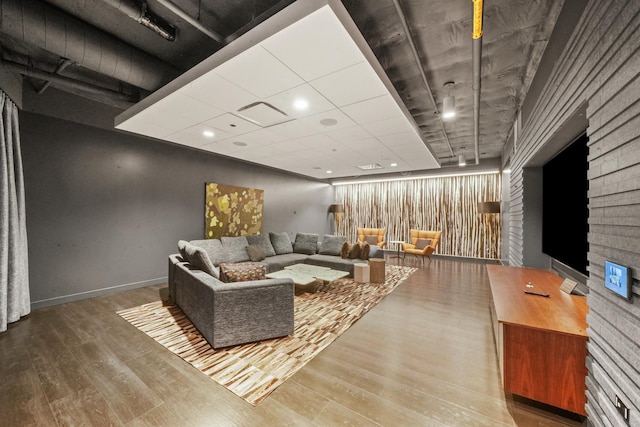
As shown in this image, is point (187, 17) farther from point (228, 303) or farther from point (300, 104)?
→ point (228, 303)

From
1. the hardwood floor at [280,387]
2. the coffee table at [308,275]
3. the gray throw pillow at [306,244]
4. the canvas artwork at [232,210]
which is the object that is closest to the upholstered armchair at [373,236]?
the gray throw pillow at [306,244]

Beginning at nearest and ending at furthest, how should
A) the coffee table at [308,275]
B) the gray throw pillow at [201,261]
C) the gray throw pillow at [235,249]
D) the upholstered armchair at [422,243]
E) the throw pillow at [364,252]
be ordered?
1. the gray throw pillow at [201,261]
2. the coffee table at [308,275]
3. the gray throw pillow at [235,249]
4. the throw pillow at [364,252]
5. the upholstered armchair at [422,243]

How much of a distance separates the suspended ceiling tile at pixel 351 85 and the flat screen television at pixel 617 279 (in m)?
2.10

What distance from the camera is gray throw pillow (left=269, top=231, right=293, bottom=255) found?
615cm

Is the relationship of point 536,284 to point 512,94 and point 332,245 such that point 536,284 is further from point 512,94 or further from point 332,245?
point 332,245

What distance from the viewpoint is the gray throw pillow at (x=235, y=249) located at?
5.18 metres

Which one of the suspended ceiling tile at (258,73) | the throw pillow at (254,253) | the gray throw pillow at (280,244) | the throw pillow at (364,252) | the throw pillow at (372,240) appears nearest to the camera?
the suspended ceiling tile at (258,73)

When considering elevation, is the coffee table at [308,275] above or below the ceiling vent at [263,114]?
below

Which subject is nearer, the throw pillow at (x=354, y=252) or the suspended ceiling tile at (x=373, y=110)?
the suspended ceiling tile at (x=373, y=110)

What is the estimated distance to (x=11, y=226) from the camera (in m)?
3.02

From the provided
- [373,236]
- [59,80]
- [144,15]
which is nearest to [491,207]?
[373,236]

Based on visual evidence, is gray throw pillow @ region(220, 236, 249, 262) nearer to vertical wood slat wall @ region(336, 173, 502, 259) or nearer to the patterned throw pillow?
the patterned throw pillow

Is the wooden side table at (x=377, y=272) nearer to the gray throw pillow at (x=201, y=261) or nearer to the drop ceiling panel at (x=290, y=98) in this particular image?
the drop ceiling panel at (x=290, y=98)

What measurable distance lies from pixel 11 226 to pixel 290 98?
374cm
